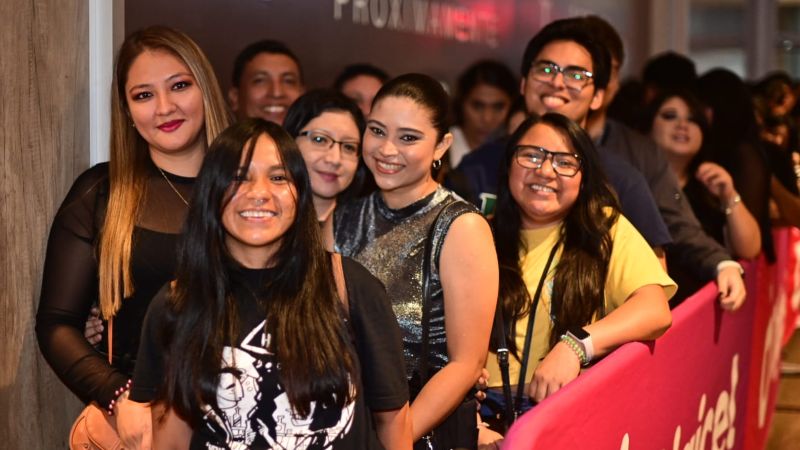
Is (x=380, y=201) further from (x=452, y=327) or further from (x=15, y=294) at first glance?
(x=15, y=294)

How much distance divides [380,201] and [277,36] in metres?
1.98

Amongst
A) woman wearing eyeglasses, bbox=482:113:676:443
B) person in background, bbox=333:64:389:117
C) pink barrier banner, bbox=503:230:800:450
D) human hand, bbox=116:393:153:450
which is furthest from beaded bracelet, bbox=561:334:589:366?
person in background, bbox=333:64:389:117

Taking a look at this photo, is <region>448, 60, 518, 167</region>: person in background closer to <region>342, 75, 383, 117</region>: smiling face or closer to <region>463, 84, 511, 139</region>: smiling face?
<region>463, 84, 511, 139</region>: smiling face

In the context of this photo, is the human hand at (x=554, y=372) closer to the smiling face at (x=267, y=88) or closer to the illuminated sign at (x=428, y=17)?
the smiling face at (x=267, y=88)

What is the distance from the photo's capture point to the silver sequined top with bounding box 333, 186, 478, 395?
2.77 meters

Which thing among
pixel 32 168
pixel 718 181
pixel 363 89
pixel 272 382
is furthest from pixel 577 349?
pixel 363 89

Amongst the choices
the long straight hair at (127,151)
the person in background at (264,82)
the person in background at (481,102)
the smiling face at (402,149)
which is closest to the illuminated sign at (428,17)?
the person in background at (481,102)

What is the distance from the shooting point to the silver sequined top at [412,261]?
2766 millimetres

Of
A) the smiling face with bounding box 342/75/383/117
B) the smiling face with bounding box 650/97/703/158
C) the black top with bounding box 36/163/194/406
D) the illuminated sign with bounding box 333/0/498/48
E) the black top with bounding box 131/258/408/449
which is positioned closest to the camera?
the black top with bounding box 131/258/408/449

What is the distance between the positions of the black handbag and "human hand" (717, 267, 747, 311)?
147cm

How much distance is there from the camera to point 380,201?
2975mm

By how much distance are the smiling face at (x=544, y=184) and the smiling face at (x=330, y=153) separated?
494 millimetres

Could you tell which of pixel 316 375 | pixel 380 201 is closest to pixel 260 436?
pixel 316 375

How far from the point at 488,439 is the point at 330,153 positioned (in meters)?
0.96
